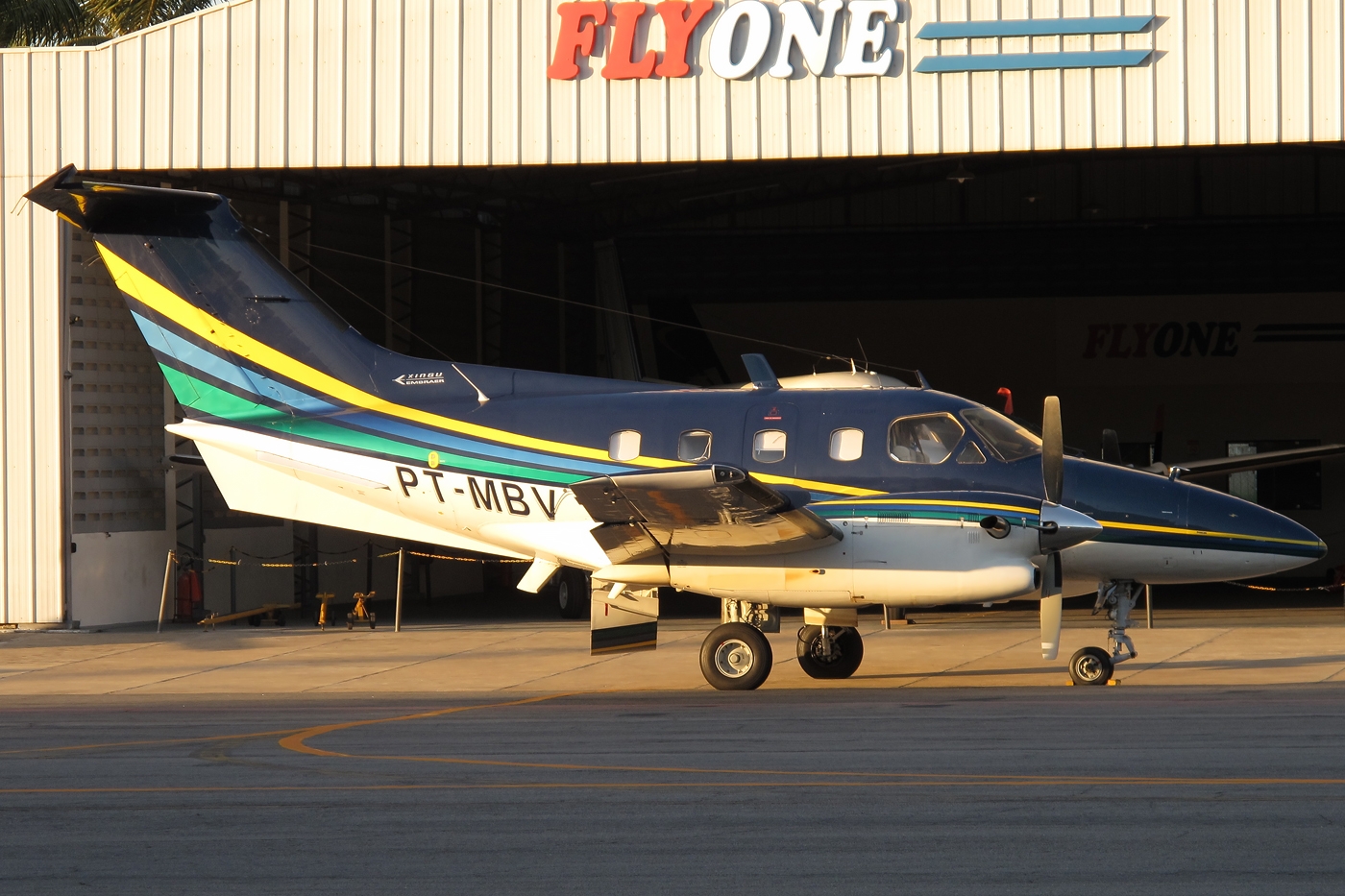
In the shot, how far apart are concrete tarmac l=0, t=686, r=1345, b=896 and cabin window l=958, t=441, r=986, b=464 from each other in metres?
2.33

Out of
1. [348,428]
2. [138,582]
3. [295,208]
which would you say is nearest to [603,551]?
[348,428]

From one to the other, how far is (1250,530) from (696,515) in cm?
549

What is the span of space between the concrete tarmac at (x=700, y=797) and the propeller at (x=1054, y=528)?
76cm

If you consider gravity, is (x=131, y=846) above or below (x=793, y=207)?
below

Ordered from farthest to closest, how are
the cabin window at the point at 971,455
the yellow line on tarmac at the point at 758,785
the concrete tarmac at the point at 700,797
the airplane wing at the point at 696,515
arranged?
the cabin window at the point at 971,455 → the airplane wing at the point at 696,515 → the yellow line on tarmac at the point at 758,785 → the concrete tarmac at the point at 700,797

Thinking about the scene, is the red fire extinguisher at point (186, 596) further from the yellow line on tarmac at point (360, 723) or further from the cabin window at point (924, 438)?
the cabin window at point (924, 438)

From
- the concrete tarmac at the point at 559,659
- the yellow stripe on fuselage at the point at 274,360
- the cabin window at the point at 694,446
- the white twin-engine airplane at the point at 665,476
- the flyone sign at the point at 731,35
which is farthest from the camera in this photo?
the flyone sign at the point at 731,35

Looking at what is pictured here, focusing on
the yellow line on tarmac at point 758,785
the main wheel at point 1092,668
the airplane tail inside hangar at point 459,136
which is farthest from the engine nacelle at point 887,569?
the airplane tail inside hangar at point 459,136

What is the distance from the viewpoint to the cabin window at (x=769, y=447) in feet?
47.1

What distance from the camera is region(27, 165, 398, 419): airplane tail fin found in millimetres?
16062

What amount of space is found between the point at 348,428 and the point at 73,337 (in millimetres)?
7627

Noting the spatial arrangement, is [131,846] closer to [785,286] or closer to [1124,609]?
[1124,609]

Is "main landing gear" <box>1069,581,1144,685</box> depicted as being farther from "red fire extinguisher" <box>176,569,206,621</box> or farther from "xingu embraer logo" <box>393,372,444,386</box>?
"red fire extinguisher" <box>176,569,206,621</box>

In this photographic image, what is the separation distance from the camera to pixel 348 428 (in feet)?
51.4
